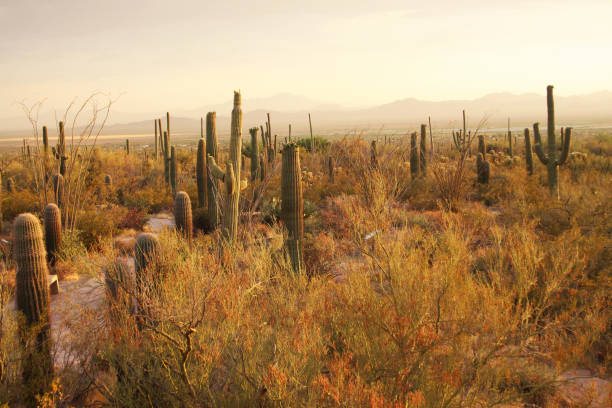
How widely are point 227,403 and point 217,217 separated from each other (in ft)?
24.9

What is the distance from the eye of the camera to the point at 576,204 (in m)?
10.6

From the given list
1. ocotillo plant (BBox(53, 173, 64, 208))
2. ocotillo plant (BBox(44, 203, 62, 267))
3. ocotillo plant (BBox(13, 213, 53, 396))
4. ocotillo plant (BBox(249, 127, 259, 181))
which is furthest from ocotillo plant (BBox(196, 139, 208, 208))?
ocotillo plant (BBox(13, 213, 53, 396))

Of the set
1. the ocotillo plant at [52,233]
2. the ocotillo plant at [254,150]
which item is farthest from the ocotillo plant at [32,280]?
the ocotillo plant at [254,150]

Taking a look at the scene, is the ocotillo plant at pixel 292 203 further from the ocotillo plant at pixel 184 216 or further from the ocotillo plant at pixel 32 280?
the ocotillo plant at pixel 32 280

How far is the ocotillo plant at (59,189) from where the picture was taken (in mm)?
11470

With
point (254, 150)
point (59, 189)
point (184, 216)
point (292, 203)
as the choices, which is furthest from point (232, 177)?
point (254, 150)

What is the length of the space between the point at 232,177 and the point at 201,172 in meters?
5.80

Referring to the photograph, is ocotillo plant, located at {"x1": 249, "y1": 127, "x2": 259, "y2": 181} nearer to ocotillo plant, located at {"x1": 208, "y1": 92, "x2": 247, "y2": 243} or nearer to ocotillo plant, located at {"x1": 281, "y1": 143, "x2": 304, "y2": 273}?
ocotillo plant, located at {"x1": 208, "y1": 92, "x2": 247, "y2": 243}

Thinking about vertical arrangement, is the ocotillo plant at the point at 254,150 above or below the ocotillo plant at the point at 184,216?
above

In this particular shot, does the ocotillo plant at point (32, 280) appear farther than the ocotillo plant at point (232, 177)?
No

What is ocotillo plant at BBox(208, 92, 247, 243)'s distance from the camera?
27.1 ft

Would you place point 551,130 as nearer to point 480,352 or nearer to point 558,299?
point 558,299

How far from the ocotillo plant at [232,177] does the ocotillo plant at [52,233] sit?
394cm

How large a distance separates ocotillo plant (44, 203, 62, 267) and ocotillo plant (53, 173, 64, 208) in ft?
5.18
